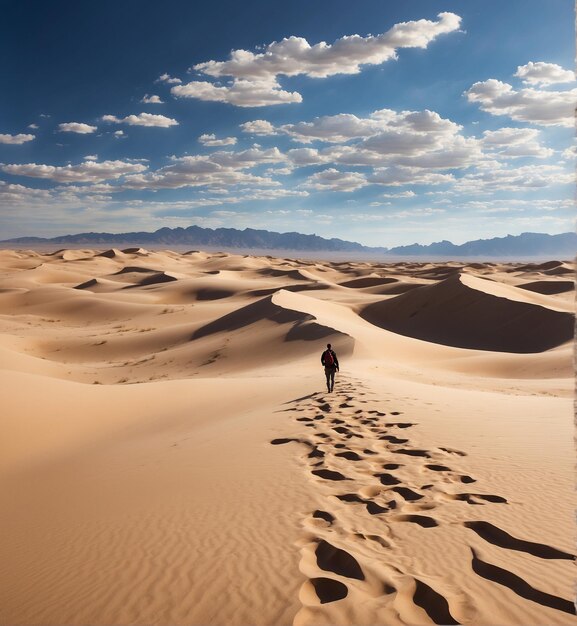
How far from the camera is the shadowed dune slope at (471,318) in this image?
25.1 metres

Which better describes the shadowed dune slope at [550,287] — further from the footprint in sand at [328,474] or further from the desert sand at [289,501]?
the footprint in sand at [328,474]

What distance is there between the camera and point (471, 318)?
95.2 ft

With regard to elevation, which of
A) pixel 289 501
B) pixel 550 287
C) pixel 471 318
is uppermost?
pixel 289 501

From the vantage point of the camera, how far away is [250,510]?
512 cm

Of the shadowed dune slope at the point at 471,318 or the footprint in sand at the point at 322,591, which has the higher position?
the footprint in sand at the point at 322,591

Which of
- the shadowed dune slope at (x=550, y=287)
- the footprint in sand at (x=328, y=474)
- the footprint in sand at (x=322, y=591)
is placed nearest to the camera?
the footprint in sand at (x=322, y=591)

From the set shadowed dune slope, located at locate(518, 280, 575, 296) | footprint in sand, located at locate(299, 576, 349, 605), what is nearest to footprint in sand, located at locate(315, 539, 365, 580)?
footprint in sand, located at locate(299, 576, 349, 605)

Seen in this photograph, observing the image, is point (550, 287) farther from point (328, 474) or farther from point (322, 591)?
point (322, 591)

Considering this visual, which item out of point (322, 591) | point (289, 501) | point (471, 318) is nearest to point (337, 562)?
point (322, 591)

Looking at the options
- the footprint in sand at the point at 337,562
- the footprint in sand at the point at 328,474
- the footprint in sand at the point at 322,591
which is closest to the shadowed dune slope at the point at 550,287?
the footprint in sand at the point at 328,474

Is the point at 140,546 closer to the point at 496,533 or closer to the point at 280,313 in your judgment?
the point at 496,533

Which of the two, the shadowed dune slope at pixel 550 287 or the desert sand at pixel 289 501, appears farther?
the shadowed dune slope at pixel 550 287

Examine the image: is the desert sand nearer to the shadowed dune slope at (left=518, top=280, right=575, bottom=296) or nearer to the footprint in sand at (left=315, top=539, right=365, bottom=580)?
the footprint in sand at (left=315, top=539, right=365, bottom=580)

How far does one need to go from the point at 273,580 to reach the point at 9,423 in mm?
8062
